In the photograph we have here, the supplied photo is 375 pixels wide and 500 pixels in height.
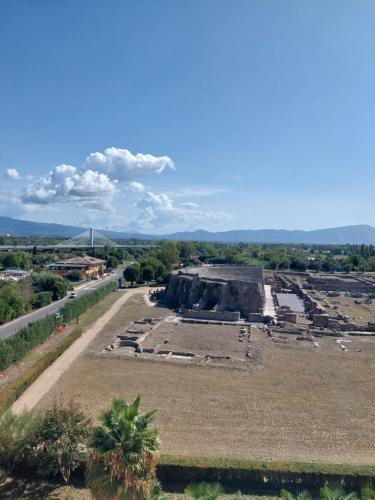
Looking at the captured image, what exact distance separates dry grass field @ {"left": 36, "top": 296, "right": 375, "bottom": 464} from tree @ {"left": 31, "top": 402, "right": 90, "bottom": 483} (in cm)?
413

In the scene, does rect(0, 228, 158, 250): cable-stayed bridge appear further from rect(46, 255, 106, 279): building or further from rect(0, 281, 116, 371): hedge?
rect(0, 281, 116, 371): hedge

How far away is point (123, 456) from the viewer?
7688mm

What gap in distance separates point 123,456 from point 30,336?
21.7 metres

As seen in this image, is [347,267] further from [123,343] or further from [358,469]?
[358,469]

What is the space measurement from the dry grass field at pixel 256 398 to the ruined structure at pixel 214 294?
1255 centimetres

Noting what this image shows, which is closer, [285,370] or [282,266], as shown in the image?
[285,370]

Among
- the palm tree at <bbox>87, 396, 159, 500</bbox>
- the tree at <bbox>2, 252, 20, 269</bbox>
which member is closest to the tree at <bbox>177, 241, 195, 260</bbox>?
the tree at <bbox>2, 252, 20, 269</bbox>

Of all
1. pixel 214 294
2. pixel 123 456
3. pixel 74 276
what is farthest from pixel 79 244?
pixel 123 456

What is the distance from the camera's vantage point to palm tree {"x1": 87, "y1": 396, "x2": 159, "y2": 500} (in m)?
7.66

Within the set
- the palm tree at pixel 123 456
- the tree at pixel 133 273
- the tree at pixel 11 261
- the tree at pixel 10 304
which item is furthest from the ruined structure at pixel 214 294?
the tree at pixel 11 261

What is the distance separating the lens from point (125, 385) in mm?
21172

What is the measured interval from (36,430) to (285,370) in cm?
1713

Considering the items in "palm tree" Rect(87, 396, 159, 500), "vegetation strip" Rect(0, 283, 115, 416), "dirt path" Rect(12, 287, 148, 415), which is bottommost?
"dirt path" Rect(12, 287, 148, 415)

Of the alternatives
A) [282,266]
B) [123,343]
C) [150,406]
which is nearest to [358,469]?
[150,406]
